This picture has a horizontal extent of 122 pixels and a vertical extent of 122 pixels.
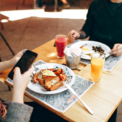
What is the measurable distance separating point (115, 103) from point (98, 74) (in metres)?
0.23

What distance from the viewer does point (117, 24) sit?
5.36 feet

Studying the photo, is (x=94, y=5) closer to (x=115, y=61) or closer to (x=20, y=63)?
(x=115, y=61)

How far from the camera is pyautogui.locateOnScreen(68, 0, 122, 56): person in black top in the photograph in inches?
63.2

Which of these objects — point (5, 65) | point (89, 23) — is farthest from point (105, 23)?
point (5, 65)

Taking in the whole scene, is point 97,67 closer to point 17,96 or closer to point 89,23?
point 17,96

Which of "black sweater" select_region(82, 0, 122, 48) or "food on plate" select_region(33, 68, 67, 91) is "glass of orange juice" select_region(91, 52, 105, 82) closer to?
"food on plate" select_region(33, 68, 67, 91)

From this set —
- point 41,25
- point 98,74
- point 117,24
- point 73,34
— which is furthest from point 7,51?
point 98,74

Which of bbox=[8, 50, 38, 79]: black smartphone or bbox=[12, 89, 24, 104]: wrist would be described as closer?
bbox=[12, 89, 24, 104]: wrist

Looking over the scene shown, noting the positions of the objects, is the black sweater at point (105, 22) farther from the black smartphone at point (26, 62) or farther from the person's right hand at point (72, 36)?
the black smartphone at point (26, 62)

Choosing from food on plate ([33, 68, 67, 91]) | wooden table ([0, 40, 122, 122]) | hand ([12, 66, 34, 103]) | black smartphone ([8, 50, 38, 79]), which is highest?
black smartphone ([8, 50, 38, 79])

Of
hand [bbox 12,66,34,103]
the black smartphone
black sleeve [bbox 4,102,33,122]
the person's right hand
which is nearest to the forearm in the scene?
the black smartphone

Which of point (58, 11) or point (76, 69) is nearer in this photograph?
point (76, 69)

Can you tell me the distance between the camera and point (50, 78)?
958mm

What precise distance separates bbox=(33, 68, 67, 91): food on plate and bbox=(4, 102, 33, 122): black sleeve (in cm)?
22
